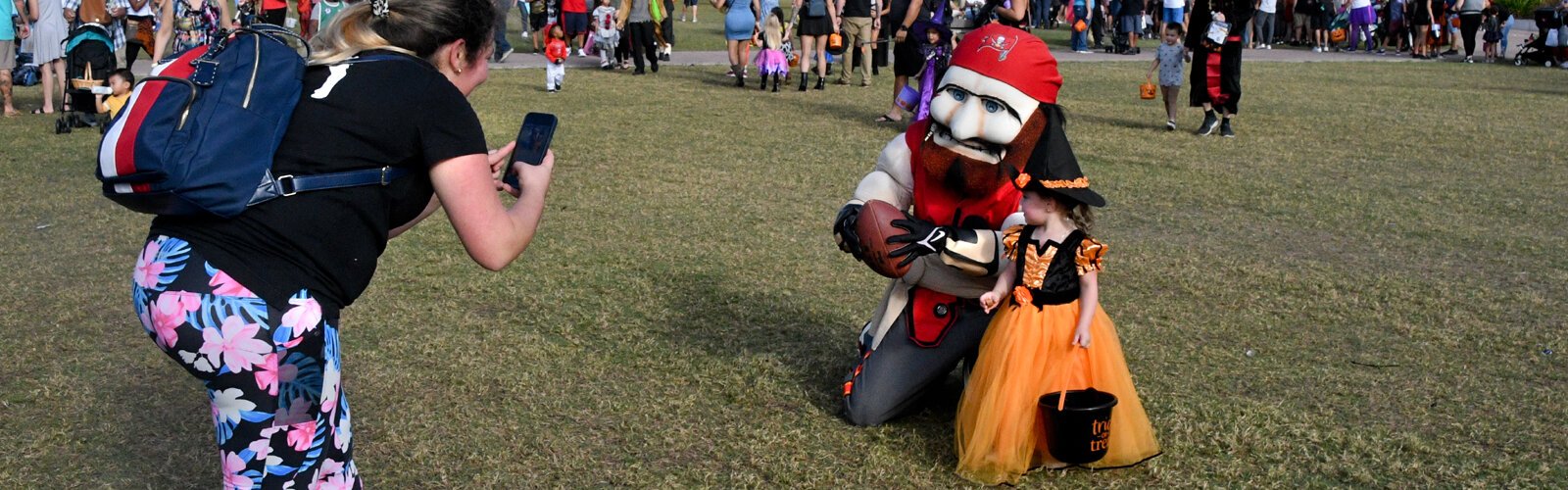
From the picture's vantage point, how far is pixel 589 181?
9.18 meters

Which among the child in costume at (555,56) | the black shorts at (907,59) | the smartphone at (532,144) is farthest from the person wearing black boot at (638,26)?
the smartphone at (532,144)

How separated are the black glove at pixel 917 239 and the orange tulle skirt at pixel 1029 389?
289mm

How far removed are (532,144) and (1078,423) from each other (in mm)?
1890

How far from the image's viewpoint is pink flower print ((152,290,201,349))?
2488mm

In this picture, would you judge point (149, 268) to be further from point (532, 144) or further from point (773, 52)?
point (773, 52)

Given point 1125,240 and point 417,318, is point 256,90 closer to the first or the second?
point 417,318

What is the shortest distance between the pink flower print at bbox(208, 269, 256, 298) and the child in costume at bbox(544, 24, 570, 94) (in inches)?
496

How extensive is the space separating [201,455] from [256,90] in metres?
2.28

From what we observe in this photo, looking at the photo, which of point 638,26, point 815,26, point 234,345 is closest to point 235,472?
point 234,345

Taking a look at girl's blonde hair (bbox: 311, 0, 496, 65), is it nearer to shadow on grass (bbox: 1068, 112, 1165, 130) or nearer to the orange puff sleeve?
the orange puff sleeve

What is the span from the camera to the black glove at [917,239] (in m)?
4.21

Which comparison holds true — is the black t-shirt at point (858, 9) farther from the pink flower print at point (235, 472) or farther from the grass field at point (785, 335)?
the pink flower print at point (235, 472)

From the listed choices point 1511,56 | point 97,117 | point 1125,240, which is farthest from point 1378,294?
point 1511,56

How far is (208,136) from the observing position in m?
2.42
